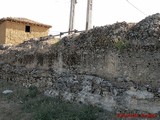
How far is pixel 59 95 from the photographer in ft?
36.0

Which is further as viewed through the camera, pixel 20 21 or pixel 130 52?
pixel 20 21

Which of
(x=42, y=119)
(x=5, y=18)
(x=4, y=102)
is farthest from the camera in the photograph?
(x=5, y=18)

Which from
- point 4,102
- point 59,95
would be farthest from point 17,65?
point 59,95

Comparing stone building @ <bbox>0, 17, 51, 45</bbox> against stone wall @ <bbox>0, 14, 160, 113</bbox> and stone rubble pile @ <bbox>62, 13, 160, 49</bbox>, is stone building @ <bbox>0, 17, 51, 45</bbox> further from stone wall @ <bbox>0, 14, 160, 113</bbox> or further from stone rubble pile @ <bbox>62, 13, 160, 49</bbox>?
stone rubble pile @ <bbox>62, 13, 160, 49</bbox>

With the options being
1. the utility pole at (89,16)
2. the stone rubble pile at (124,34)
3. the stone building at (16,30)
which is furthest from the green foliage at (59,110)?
the stone building at (16,30)

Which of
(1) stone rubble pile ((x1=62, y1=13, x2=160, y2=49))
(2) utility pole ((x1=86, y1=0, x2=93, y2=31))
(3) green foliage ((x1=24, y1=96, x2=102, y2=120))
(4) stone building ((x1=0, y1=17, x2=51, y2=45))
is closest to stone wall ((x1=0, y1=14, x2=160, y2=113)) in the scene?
(1) stone rubble pile ((x1=62, y1=13, x2=160, y2=49))

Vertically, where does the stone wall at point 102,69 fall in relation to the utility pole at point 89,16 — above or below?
below

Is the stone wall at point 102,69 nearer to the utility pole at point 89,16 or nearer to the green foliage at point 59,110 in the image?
the green foliage at point 59,110

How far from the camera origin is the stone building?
22406 millimetres

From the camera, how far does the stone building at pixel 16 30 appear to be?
73.5 ft

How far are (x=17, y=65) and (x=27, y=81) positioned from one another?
1.50 m

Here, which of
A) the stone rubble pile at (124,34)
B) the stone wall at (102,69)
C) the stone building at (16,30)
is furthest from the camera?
the stone building at (16,30)

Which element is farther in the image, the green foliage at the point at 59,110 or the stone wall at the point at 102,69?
the green foliage at the point at 59,110

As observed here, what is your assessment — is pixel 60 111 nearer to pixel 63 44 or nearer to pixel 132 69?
pixel 132 69
